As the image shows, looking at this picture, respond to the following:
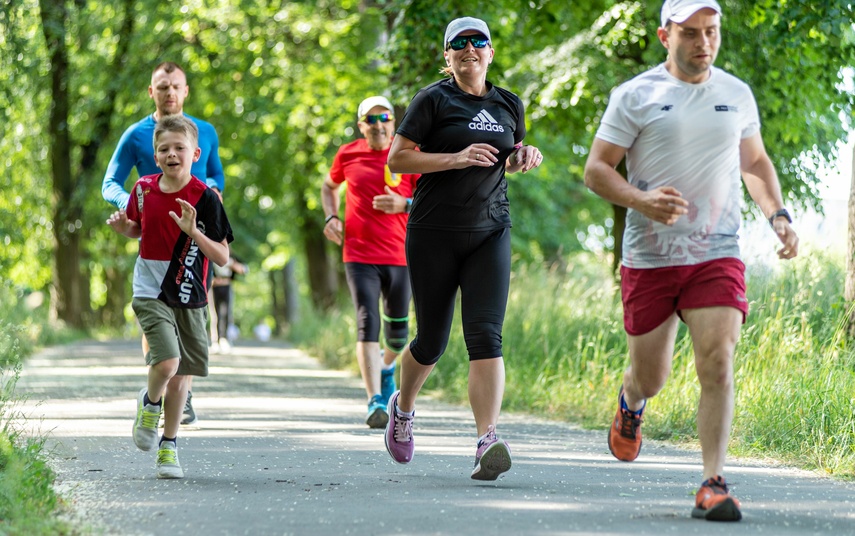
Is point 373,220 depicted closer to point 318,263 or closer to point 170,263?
point 170,263

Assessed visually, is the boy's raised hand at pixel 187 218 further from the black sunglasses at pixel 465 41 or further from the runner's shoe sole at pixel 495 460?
the runner's shoe sole at pixel 495 460

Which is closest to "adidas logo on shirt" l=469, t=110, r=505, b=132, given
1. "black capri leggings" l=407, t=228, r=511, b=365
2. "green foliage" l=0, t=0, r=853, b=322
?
"black capri leggings" l=407, t=228, r=511, b=365

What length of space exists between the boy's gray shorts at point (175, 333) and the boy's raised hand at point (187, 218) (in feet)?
1.46

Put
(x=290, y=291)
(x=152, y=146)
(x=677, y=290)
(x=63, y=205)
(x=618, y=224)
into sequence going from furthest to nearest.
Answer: (x=290, y=291), (x=63, y=205), (x=618, y=224), (x=152, y=146), (x=677, y=290)

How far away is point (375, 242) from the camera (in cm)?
953

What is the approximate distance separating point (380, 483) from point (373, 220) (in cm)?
346

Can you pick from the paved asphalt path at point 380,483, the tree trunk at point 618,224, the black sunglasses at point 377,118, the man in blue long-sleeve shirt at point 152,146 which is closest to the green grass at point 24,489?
the paved asphalt path at point 380,483

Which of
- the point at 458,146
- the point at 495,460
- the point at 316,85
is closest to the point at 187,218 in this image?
the point at 458,146

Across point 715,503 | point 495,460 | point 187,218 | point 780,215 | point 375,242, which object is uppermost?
point 780,215

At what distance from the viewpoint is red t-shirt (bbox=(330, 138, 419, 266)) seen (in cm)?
952

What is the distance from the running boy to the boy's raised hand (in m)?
0.08

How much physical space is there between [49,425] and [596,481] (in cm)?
436

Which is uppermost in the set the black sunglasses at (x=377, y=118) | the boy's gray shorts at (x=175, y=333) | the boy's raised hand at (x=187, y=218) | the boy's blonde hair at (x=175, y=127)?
the black sunglasses at (x=377, y=118)

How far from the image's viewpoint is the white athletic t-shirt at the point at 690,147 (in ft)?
17.7
